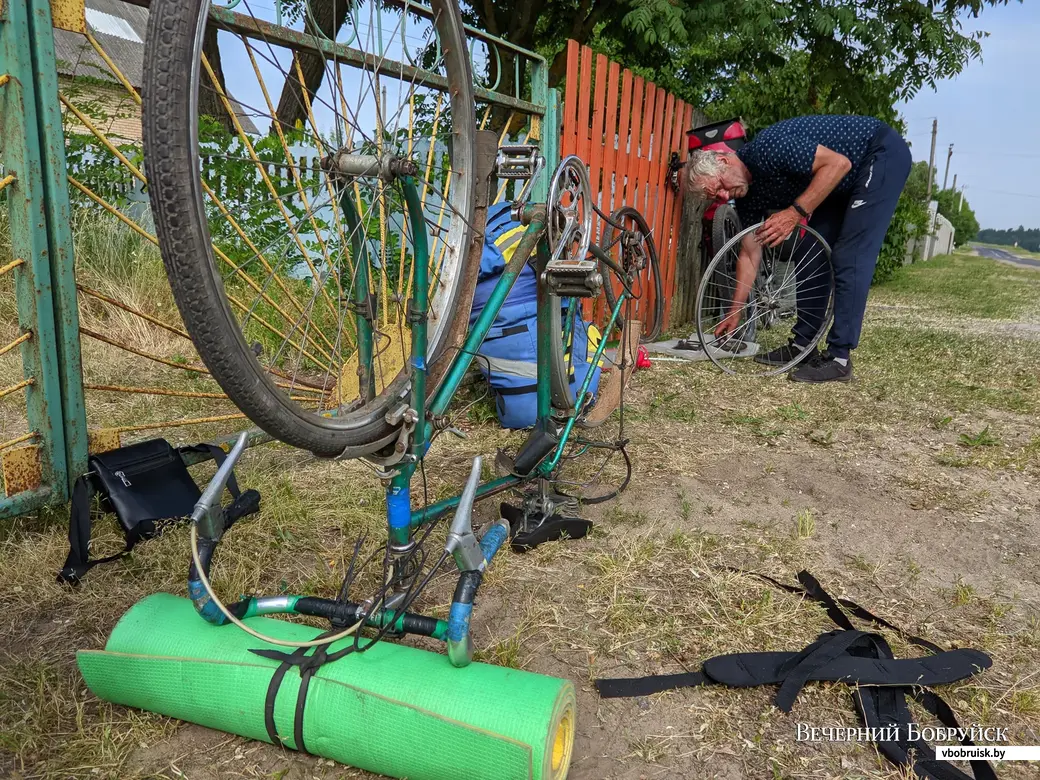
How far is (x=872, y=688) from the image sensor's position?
1.40 metres

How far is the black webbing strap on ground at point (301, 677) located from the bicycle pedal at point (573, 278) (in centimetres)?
99

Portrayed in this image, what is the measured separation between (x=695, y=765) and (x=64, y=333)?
5.76 ft

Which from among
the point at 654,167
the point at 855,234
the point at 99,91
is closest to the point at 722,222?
the point at 654,167

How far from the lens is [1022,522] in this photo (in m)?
2.21

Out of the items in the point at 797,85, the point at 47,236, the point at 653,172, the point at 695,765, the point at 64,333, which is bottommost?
the point at 695,765

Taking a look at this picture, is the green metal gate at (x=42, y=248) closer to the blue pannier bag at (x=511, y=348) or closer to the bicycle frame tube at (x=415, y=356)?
the bicycle frame tube at (x=415, y=356)

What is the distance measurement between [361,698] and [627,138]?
4.27 meters

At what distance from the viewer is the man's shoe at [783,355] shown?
14.0 feet

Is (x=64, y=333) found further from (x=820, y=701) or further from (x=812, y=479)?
(x=812, y=479)

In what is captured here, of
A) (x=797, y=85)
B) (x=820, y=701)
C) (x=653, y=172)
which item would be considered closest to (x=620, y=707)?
(x=820, y=701)

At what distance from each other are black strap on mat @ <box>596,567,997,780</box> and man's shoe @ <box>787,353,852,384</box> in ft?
8.21

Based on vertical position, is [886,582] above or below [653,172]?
below

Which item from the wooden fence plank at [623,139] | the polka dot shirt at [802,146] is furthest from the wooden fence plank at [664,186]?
the polka dot shirt at [802,146]

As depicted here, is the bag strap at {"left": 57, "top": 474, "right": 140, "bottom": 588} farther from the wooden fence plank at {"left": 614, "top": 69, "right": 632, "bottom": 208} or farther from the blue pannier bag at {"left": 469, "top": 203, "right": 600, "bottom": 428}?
the wooden fence plank at {"left": 614, "top": 69, "right": 632, "bottom": 208}
